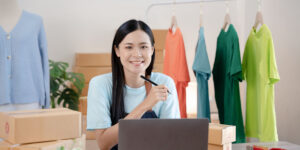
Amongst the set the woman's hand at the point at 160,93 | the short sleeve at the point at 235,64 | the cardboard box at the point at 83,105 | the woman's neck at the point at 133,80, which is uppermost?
the short sleeve at the point at 235,64

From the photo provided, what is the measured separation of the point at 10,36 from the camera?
82.5 inches

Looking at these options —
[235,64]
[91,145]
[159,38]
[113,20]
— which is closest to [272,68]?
[235,64]

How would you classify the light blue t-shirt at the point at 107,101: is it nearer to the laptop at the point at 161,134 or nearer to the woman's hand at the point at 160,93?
the woman's hand at the point at 160,93

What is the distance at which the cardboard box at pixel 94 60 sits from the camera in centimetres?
402

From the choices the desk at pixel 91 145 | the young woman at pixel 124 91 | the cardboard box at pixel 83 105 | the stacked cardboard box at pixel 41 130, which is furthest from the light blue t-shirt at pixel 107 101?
the cardboard box at pixel 83 105

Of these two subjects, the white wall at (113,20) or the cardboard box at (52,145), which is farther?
the white wall at (113,20)

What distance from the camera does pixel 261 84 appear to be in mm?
2346

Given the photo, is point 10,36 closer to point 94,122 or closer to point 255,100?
point 94,122

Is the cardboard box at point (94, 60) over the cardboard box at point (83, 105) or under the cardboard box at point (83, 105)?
over

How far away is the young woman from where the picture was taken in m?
1.61

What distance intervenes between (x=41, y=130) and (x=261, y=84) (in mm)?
1678

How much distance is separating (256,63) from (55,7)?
9.00ft

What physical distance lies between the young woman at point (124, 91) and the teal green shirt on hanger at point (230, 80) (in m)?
0.86

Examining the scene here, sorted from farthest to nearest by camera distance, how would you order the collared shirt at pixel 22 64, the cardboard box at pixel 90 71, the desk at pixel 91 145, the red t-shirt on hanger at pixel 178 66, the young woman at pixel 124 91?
the cardboard box at pixel 90 71 → the desk at pixel 91 145 → the red t-shirt on hanger at pixel 178 66 → the collared shirt at pixel 22 64 → the young woman at pixel 124 91
